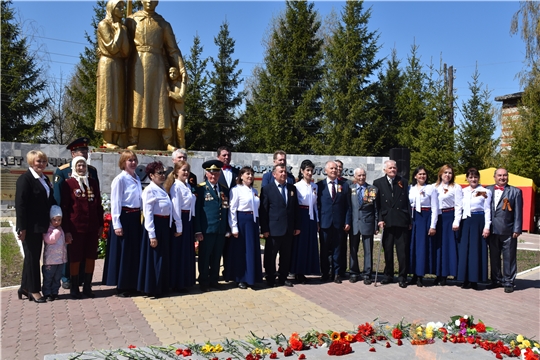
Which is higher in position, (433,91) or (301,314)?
(433,91)

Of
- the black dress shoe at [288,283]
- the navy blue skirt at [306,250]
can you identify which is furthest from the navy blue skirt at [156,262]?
the navy blue skirt at [306,250]

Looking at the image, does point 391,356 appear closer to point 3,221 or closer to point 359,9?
point 3,221

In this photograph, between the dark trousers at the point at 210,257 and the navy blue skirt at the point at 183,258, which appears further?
the dark trousers at the point at 210,257

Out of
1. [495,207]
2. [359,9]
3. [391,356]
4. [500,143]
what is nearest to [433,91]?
[500,143]

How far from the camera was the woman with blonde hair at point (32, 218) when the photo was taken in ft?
18.3

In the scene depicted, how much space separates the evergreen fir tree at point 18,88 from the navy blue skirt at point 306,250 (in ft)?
63.5

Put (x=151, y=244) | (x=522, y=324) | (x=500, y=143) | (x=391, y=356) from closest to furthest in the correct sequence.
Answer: (x=391, y=356) → (x=522, y=324) → (x=151, y=244) → (x=500, y=143)

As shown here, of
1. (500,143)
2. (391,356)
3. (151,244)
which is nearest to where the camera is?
(391,356)

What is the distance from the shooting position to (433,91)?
2350 centimetres

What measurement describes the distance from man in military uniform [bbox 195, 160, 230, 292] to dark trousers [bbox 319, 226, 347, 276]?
1422 mm

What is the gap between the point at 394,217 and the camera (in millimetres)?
6984

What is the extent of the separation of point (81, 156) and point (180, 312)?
7.66 feet

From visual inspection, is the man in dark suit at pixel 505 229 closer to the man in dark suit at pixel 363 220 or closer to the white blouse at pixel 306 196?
the man in dark suit at pixel 363 220

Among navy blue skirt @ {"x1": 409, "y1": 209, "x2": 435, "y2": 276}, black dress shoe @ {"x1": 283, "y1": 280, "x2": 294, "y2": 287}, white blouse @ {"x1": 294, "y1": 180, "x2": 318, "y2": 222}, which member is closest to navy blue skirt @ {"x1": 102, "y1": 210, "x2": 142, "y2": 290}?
black dress shoe @ {"x1": 283, "y1": 280, "x2": 294, "y2": 287}
